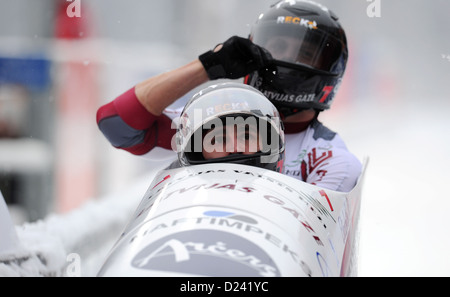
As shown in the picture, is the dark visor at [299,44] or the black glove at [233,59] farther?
the dark visor at [299,44]

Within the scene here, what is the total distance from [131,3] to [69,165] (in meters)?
7.19

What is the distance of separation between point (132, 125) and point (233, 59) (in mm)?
577

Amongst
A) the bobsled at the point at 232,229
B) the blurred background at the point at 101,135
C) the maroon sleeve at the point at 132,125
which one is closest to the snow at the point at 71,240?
the maroon sleeve at the point at 132,125

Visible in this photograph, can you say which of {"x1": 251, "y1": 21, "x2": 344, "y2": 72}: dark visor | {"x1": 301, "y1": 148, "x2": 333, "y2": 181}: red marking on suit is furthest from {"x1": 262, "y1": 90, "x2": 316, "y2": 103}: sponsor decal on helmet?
{"x1": 301, "y1": 148, "x2": 333, "y2": 181}: red marking on suit

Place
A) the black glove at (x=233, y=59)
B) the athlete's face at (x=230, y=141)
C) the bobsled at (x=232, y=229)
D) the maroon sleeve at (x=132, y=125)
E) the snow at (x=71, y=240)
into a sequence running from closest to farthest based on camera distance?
the bobsled at (x=232, y=229), the athlete's face at (x=230, y=141), the snow at (x=71, y=240), the black glove at (x=233, y=59), the maroon sleeve at (x=132, y=125)

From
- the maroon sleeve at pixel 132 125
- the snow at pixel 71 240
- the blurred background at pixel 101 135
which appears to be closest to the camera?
the snow at pixel 71 240

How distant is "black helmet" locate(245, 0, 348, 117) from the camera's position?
10.2 feet

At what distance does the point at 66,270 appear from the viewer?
2.50 meters

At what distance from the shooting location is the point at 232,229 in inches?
61.7

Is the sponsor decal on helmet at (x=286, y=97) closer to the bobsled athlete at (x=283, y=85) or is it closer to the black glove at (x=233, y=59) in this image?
the bobsled athlete at (x=283, y=85)

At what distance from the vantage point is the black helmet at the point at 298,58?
311cm

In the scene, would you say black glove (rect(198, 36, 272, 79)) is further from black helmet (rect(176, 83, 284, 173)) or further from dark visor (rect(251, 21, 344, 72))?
black helmet (rect(176, 83, 284, 173))

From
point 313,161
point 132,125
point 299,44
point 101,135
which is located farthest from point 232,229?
point 101,135

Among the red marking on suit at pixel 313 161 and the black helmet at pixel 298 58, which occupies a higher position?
the black helmet at pixel 298 58
